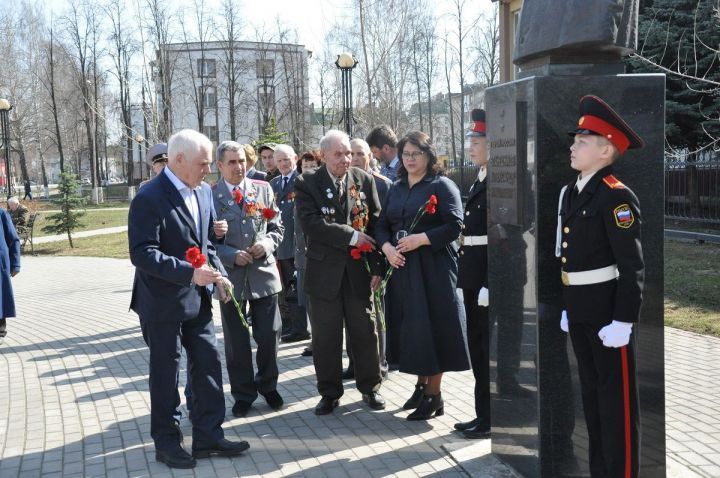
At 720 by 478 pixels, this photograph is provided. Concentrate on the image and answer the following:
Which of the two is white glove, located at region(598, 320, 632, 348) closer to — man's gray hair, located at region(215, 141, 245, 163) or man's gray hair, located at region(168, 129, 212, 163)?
man's gray hair, located at region(168, 129, 212, 163)

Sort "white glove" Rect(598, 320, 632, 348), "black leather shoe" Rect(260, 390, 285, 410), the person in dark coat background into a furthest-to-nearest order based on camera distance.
Result: the person in dark coat background → "black leather shoe" Rect(260, 390, 285, 410) → "white glove" Rect(598, 320, 632, 348)

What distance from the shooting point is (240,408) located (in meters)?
5.66

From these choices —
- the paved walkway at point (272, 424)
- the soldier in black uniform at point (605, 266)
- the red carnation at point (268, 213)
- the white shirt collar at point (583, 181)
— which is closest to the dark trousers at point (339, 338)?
the paved walkway at point (272, 424)

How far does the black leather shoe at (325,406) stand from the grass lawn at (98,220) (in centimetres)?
2441

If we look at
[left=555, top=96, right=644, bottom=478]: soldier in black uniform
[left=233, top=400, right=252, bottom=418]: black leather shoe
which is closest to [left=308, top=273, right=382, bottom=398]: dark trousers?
[left=233, top=400, right=252, bottom=418]: black leather shoe

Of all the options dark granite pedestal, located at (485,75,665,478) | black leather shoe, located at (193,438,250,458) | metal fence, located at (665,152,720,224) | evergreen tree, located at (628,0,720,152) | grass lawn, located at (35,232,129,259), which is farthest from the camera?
grass lawn, located at (35,232,129,259)

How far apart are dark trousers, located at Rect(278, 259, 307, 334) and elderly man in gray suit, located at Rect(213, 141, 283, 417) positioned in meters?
2.43

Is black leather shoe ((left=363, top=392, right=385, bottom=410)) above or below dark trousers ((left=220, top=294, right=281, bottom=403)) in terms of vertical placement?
below

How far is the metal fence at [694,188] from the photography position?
15898mm

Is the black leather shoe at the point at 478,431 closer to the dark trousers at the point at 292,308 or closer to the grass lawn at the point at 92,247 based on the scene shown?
the dark trousers at the point at 292,308

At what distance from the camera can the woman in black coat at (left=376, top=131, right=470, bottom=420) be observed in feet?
17.2

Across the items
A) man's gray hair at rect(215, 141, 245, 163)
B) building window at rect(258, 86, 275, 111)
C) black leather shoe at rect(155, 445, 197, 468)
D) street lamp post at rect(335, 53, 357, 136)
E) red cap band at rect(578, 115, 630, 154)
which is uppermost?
building window at rect(258, 86, 275, 111)

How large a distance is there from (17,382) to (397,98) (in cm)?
2809

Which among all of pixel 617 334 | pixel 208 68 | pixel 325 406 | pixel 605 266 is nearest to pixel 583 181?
pixel 605 266
